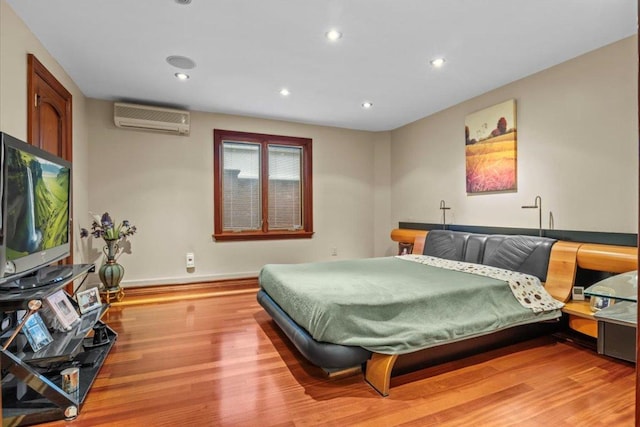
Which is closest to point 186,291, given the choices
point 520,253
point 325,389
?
point 325,389

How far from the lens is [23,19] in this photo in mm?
2336

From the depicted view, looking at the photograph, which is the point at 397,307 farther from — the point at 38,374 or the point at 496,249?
the point at 38,374

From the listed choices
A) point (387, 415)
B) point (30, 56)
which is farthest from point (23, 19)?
point (387, 415)

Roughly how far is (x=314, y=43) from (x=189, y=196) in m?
2.77

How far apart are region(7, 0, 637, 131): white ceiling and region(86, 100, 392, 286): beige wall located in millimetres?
622

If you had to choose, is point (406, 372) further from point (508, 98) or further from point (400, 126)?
point (400, 126)

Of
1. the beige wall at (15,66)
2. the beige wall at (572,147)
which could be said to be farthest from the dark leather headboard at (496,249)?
the beige wall at (15,66)

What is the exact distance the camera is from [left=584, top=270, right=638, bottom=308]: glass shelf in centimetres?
137

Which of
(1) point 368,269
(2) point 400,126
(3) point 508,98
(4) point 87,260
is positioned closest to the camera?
(1) point 368,269

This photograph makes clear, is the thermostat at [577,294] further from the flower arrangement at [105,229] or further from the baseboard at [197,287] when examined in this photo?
the flower arrangement at [105,229]

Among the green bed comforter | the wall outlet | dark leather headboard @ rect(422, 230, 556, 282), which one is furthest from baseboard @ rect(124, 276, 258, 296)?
dark leather headboard @ rect(422, 230, 556, 282)

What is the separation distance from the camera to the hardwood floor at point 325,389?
1.70 m

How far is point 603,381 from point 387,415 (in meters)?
1.50

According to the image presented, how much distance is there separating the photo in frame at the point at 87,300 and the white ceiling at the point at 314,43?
208cm
